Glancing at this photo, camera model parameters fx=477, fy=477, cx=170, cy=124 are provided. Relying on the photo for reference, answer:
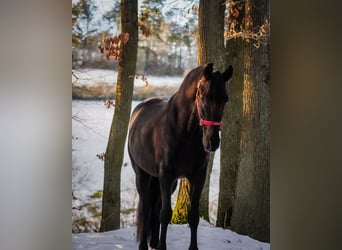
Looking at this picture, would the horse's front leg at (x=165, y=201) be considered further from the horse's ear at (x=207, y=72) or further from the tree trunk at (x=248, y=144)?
the horse's ear at (x=207, y=72)

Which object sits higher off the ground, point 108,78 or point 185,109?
point 108,78

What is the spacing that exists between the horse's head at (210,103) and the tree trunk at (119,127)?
379 mm

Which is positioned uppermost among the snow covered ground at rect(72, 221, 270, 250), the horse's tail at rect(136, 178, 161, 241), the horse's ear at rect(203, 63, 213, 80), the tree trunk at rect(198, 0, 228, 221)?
the tree trunk at rect(198, 0, 228, 221)

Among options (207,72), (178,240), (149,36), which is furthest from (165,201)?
(149,36)

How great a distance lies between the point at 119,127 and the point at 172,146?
300 mm

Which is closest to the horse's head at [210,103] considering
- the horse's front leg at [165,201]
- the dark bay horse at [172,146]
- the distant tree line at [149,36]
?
the dark bay horse at [172,146]

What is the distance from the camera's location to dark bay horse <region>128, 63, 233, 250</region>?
2514 millimetres

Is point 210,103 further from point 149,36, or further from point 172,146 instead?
point 149,36

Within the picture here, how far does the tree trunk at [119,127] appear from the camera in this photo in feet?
8.28

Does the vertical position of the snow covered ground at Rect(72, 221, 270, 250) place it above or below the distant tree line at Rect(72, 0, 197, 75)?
below

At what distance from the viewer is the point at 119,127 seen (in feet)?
8.33

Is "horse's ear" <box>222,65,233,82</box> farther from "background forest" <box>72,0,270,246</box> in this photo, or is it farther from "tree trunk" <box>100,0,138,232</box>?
"tree trunk" <box>100,0,138,232</box>

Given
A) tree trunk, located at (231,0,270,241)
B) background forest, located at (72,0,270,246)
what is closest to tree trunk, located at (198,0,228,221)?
background forest, located at (72,0,270,246)
